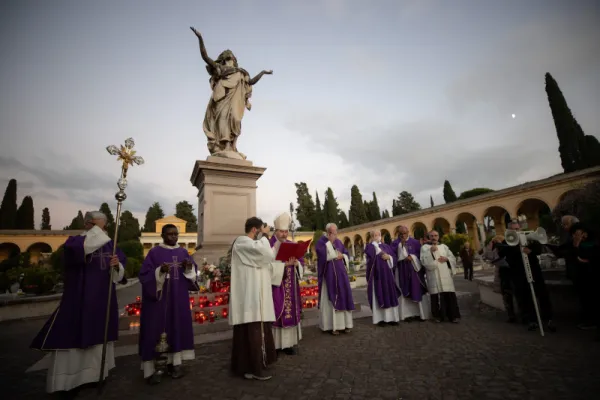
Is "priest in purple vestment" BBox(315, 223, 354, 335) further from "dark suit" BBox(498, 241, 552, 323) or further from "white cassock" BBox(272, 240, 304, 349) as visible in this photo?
"dark suit" BBox(498, 241, 552, 323)

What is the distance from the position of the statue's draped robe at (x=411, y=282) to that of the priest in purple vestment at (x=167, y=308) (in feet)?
16.7

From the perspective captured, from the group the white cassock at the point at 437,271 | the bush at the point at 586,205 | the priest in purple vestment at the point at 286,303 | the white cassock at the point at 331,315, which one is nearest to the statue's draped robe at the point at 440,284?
the white cassock at the point at 437,271

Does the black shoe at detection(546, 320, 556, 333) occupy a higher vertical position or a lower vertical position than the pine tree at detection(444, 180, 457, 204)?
lower

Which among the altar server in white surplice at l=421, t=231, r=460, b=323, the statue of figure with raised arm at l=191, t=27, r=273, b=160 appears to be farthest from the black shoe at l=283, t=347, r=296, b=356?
the statue of figure with raised arm at l=191, t=27, r=273, b=160

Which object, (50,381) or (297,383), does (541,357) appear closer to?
(297,383)

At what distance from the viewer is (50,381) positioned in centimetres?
339

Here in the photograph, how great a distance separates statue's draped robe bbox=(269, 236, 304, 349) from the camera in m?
4.71

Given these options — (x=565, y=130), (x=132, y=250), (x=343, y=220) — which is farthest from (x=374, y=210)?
(x=132, y=250)

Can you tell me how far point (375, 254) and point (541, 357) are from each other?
3.55 m

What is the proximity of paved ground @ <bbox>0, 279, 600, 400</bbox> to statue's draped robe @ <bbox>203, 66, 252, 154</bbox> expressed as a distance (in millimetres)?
6403

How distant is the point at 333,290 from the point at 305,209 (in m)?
59.7

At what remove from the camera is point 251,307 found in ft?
12.8

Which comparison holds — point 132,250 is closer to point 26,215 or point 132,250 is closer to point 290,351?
point 26,215

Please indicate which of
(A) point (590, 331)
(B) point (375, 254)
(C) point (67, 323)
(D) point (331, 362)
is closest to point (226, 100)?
(B) point (375, 254)
